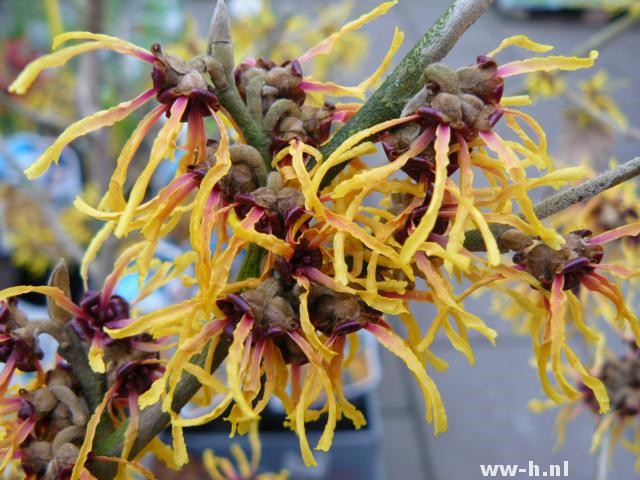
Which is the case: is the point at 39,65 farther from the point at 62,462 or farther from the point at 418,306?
the point at 418,306

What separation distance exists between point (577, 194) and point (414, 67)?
11 cm

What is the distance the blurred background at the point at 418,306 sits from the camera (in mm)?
1149

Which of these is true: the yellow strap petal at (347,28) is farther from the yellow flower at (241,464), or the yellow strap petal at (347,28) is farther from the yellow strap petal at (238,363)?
the yellow flower at (241,464)

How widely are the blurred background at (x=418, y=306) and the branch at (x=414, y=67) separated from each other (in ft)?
1.51

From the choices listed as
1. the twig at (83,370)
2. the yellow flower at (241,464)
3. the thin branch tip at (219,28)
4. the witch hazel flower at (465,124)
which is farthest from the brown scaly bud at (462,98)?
the yellow flower at (241,464)

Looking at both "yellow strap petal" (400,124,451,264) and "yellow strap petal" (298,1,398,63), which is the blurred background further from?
"yellow strap petal" (400,124,451,264)

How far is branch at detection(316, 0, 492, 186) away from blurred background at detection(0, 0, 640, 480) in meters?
0.46

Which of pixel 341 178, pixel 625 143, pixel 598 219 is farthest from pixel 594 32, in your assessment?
pixel 341 178

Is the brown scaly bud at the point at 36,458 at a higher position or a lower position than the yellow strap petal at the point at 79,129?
lower

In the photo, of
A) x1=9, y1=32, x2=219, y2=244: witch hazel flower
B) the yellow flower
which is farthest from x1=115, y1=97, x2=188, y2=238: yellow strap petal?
the yellow flower

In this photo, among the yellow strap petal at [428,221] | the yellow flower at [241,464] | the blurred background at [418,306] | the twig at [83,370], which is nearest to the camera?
the yellow strap petal at [428,221]

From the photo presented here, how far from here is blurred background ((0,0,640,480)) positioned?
1149 millimetres

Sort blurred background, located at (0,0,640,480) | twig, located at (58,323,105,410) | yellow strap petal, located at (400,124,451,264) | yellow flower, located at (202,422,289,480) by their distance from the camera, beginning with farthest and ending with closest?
1. blurred background, located at (0,0,640,480)
2. yellow flower, located at (202,422,289,480)
3. twig, located at (58,323,105,410)
4. yellow strap petal, located at (400,124,451,264)

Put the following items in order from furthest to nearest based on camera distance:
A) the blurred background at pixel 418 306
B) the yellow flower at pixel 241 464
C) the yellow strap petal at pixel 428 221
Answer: the blurred background at pixel 418 306 < the yellow flower at pixel 241 464 < the yellow strap petal at pixel 428 221
